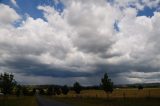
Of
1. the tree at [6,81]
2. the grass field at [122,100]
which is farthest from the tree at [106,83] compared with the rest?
the tree at [6,81]

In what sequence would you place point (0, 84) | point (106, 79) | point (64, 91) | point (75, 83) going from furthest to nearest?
1. point (64, 91)
2. point (75, 83)
3. point (106, 79)
4. point (0, 84)

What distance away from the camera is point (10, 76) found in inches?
2623

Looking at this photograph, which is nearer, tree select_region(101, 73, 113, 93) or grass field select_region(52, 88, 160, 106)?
grass field select_region(52, 88, 160, 106)

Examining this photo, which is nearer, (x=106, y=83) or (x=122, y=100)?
(x=122, y=100)

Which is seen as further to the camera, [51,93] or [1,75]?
[51,93]

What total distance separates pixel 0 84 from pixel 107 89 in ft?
85.9

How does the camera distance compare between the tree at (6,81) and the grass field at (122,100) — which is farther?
the tree at (6,81)

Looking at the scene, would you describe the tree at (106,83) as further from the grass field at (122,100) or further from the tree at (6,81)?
the tree at (6,81)

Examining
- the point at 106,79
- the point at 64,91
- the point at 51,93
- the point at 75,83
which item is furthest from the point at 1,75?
the point at 51,93

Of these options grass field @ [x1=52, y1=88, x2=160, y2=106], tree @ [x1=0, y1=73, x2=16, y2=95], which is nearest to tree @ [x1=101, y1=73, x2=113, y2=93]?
grass field @ [x1=52, y1=88, x2=160, y2=106]

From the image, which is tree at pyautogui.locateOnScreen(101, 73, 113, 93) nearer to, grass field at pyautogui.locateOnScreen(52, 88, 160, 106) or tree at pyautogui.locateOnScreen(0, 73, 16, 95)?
grass field at pyautogui.locateOnScreen(52, 88, 160, 106)

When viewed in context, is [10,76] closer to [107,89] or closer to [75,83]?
[107,89]

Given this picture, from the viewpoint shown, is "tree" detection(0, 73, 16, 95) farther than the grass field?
Yes

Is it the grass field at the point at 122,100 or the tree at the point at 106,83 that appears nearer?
the grass field at the point at 122,100
